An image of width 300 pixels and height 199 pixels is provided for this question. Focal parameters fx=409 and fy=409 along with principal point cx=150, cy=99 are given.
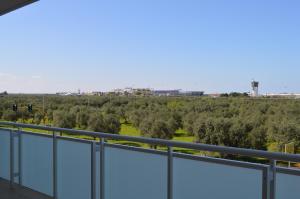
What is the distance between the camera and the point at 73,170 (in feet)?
14.1

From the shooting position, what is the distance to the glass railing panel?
7.84 feet

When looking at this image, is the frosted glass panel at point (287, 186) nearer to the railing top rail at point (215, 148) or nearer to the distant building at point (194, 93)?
Answer: the railing top rail at point (215, 148)

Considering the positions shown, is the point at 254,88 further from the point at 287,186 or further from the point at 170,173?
the point at 287,186

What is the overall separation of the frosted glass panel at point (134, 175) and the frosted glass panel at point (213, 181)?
0.17m

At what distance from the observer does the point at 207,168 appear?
2.92 m

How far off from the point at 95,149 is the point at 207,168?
4.53ft

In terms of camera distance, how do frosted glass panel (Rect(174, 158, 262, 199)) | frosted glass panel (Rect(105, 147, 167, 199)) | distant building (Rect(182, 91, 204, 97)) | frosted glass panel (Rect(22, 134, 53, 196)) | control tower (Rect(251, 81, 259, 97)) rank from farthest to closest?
distant building (Rect(182, 91, 204, 97)), control tower (Rect(251, 81, 259, 97)), frosted glass panel (Rect(22, 134, 53, 196)), frosted glass panel (Rect(105, 147, 167, 199)), frosted glass panel (Rect(174, 158, 262, 199))

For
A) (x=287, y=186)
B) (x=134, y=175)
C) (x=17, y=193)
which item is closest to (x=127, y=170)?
(x=134, y=175)

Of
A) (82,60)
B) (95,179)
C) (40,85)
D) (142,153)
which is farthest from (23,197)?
(82,60)

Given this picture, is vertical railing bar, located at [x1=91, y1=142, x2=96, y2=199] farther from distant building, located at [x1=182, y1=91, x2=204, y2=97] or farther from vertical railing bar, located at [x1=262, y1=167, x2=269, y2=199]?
distant building, located at [x1=182, y1=91, x2=204, y2=97]

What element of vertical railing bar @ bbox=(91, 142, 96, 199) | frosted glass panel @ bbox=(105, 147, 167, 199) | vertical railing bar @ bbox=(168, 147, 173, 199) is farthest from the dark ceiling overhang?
vertical railing bar @ bbox=(168, 147, 173, 199)

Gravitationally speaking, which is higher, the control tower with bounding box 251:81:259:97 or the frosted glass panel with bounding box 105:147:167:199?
the control tower with bounding box 251:81:259:97

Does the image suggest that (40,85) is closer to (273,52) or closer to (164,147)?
(273,52)

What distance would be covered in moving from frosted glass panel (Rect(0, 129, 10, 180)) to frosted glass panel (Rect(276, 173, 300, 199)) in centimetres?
388
